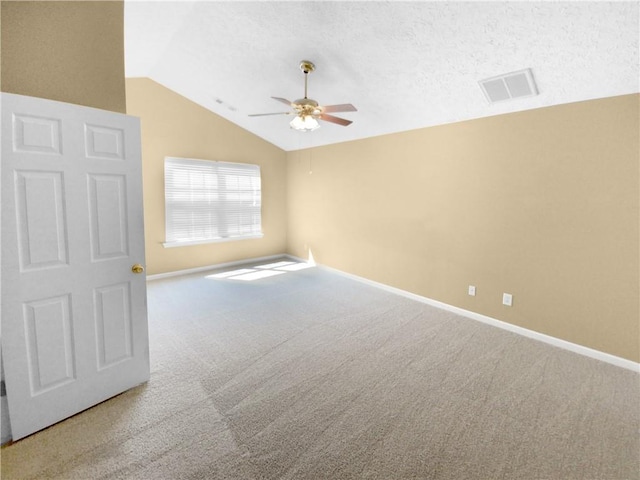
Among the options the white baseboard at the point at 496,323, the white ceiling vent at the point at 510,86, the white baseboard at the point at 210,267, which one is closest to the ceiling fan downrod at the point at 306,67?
the white ceiling vent at the point at 510,86

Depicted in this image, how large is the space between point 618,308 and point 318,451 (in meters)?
2.94

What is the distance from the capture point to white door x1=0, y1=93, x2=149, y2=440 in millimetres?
1674

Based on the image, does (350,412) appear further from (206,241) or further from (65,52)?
(206,241)

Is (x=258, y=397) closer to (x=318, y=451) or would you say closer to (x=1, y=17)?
(x=318, y=451)

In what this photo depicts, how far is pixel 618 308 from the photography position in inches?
105

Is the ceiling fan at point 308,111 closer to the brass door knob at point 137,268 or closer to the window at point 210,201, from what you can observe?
the brass door knob at point 137,268

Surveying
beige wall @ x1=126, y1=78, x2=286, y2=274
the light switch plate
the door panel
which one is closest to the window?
beige wall @ x1=126, y1=78, x2=286, y2=274

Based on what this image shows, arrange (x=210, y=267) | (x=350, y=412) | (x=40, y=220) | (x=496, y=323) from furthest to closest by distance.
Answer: (x=210, y=267) → (x=496, y=323) → (x=350, y=412) → (x=40, y=220)

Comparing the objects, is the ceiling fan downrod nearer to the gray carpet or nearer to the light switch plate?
the gray carpet

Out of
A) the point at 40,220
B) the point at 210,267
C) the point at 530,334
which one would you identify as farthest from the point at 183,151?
the point at 530,334

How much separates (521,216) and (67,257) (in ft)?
13.2

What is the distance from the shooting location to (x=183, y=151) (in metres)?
5.22

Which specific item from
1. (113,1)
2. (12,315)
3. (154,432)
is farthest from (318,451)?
(113,1)

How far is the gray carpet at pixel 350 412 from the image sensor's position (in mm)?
1652
